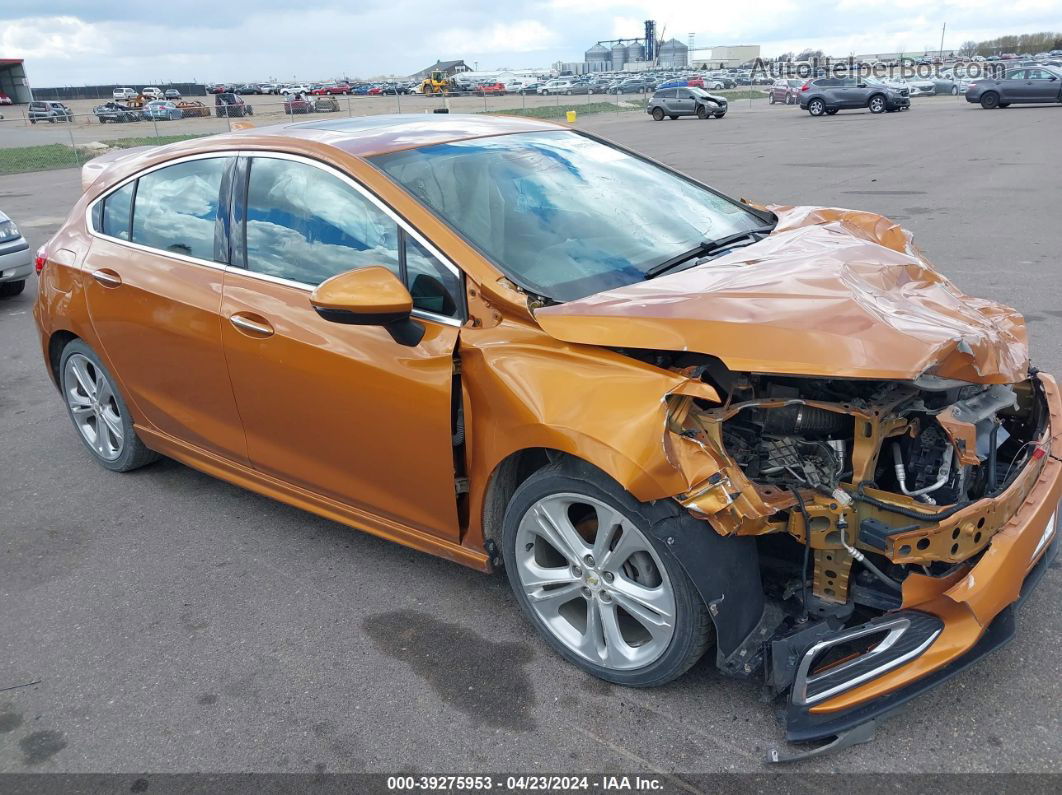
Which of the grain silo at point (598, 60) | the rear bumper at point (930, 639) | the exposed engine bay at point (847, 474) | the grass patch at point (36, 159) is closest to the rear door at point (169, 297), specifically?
the exposed engine bay at point (847, 474)

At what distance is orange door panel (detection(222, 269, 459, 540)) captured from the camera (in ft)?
9.50

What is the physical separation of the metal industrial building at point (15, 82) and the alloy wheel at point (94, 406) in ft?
277

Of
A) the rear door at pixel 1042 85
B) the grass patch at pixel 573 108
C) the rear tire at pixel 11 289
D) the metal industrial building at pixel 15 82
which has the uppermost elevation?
the metal industrial building at pixel 15 82

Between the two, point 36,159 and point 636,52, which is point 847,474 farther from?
point 636,52

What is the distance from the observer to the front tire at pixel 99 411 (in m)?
4.37

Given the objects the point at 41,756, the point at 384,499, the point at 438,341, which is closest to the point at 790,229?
the point at 438,341

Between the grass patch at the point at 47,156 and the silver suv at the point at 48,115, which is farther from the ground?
the silver suv at the point at 48,115

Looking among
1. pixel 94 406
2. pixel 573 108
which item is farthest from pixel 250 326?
pixel 573 108

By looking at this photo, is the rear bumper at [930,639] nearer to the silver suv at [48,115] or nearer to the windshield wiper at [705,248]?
the windshield wiper at [705,248]

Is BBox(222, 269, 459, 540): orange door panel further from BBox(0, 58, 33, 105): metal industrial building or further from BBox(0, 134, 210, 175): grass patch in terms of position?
BBox(0, 58, 33, 105): metal industrial building

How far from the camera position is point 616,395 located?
2.48 metres

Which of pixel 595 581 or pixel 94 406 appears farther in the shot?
pixel 94 406

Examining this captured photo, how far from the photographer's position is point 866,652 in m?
2.40

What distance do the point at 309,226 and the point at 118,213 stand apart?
4.69ft
